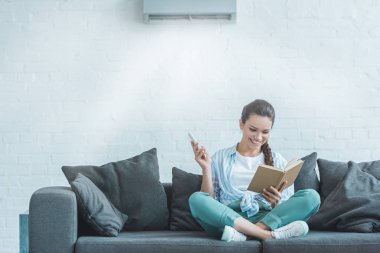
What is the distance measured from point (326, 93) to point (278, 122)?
0.40 metres

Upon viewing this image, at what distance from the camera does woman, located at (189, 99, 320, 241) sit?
3682mm

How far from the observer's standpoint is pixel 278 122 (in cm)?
506

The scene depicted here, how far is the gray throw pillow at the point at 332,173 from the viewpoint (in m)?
4.20

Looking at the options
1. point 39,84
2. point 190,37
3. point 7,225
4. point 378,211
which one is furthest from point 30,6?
point 378,211

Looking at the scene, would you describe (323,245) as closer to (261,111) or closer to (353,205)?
(353,205)

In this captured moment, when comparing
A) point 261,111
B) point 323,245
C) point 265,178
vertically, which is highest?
point 261,111

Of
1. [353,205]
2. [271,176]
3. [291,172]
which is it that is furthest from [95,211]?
[353,205]

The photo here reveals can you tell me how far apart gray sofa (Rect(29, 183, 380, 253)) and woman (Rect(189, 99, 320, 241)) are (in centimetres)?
8

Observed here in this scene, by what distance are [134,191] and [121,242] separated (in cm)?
53

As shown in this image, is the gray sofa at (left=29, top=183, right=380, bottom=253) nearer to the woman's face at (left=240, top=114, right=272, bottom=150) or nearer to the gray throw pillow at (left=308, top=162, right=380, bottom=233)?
the gray throw pillow at (left=308, top=162, right=380, bottom=233)

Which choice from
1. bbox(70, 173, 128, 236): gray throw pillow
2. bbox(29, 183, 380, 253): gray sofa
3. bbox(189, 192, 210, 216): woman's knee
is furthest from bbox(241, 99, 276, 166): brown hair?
bbox(70, 173, 128, 236): gray throw pillow

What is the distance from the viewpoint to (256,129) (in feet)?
13.2

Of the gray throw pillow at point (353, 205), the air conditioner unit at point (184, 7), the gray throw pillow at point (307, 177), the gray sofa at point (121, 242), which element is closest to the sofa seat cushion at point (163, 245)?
the gray sofa at point (121, 242)

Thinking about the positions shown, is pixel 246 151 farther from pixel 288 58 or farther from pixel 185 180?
pixel 288 58
